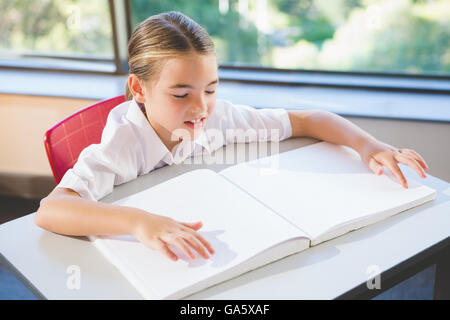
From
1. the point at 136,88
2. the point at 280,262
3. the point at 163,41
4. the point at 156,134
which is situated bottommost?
the point at 280,262

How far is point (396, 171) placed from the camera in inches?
40.8

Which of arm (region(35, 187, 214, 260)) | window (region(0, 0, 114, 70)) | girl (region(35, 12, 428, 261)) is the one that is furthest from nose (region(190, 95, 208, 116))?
window (region(0, 0, 114, 70))

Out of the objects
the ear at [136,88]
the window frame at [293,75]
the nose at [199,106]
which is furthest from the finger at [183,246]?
the window frame at [293,75]

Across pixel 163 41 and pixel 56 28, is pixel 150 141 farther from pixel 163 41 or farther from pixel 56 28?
pixel 56 28

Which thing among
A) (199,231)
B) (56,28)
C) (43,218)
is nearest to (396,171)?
(199,231)

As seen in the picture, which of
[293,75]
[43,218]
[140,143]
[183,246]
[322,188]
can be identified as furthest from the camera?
[293,75]

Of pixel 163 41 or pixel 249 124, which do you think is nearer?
pixel 163 41

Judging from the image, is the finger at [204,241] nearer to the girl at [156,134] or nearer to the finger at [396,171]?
the girl at [156,134]

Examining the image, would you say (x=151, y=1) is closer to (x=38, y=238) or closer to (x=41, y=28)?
(x=41, y=28)

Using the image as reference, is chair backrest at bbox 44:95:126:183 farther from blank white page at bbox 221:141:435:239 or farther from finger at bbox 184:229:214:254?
finger at bbox 184:229:214:254

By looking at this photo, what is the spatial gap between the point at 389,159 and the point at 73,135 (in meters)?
0.72

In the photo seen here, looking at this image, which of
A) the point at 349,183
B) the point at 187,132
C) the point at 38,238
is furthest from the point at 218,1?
the point at 38,238

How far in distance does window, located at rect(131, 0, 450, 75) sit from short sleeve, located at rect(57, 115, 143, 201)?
1167 mm

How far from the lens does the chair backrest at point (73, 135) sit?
3.74 feet
